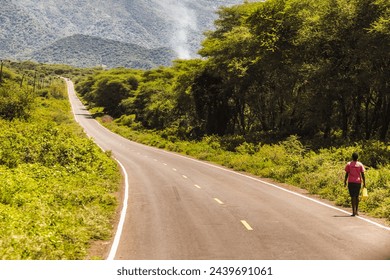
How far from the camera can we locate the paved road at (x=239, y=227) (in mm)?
10281

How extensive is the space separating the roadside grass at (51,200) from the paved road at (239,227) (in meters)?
1.06

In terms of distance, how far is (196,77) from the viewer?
55.7m

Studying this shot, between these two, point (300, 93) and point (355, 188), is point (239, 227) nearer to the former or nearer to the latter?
point (355, 188)

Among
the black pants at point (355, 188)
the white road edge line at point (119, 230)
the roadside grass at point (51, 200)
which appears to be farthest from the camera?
the black pants at point (355, 188)

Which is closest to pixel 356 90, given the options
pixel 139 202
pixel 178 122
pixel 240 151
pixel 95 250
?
pixel 240 151

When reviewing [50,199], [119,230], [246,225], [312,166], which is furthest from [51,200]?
[312,166]

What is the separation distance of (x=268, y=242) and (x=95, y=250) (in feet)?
14.5

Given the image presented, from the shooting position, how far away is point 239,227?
1301cm

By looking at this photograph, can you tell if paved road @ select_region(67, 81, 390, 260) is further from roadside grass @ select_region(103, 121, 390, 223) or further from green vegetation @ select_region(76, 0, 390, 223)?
green vegetation @ select_region(76, 0, 390, 223)

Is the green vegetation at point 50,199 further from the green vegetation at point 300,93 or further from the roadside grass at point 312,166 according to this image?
the green vegetation at point 300,93

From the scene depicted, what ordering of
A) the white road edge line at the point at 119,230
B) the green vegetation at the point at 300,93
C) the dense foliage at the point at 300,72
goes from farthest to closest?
the dense foliage at the point at 300,72, the green vegetation at the point at 300,93, the white road edge line at the point at 119,230

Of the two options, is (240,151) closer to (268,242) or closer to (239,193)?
(239,193)

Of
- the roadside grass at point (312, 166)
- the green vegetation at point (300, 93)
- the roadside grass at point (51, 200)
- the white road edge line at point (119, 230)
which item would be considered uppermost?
the green vegetation at point (300, 93)

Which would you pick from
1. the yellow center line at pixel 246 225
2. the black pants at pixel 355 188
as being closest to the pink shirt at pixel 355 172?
the black pants at pixel 355 188
